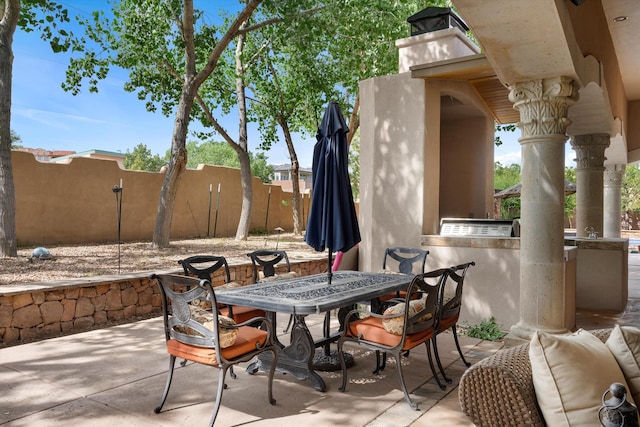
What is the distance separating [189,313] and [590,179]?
746cm

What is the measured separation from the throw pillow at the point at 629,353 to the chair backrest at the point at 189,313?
2.01 metres

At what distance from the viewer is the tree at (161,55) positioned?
32.5 feet

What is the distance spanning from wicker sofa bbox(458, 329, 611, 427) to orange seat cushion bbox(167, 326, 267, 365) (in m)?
1.60

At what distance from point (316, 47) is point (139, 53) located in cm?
439

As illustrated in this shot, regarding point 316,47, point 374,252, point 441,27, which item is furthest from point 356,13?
point 374,252

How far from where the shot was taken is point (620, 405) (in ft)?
4.19

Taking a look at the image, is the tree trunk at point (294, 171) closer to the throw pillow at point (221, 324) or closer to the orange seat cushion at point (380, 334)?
the orange seat cushion at point (380, 334)

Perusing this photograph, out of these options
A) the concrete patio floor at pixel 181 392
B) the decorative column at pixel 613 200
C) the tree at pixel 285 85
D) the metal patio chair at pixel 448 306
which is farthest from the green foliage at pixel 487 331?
the tree at pixel 285 85

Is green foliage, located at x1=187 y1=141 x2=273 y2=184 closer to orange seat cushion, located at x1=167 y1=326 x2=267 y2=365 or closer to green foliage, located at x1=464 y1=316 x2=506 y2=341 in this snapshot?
green foliage, located at x1=464 y1=316 x2=506 y2=341

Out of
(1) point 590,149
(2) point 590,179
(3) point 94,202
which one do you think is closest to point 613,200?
(2) point 590,179

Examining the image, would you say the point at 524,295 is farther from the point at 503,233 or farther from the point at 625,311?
the point at 625,311

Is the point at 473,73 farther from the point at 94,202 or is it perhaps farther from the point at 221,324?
the point at 94,202

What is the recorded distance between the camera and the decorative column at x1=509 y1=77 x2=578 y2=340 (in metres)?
4.21

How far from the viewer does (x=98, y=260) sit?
812 cm
